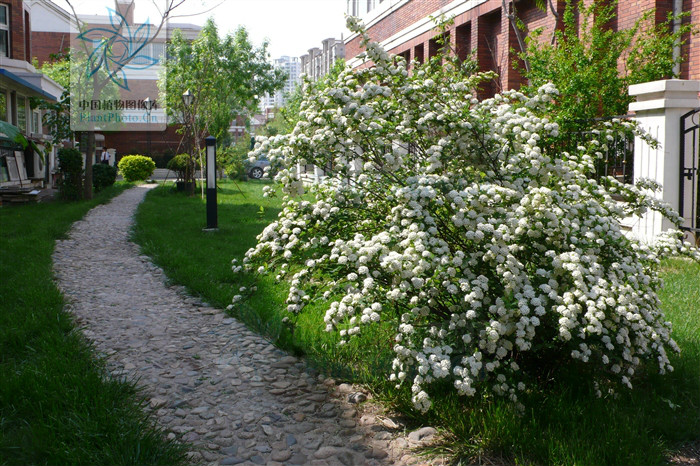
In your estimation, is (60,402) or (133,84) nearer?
(60,402)

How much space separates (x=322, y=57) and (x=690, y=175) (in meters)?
53.1

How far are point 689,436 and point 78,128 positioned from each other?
59.2ft

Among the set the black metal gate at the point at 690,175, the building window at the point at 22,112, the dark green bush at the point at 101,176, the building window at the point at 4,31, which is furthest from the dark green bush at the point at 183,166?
the black metal gate at the point at 690,175

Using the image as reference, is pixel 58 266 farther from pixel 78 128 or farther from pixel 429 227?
pixel 78 128

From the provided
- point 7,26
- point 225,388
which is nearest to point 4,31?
point 7,26

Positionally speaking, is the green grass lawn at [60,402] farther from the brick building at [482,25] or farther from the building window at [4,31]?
the building window at [4,31]

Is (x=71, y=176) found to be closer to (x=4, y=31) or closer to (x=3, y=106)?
(x=3, y=106)

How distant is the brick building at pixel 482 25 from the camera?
11.3m

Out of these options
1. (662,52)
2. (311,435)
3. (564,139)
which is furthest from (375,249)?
(662,52)

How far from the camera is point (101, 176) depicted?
20.6 metres

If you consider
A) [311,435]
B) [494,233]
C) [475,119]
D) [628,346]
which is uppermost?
[475,119]

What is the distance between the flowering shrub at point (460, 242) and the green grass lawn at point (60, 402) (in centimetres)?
110

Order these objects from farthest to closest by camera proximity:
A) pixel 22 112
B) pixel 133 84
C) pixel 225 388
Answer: pixel 133 84 < pixel 22 112 < pixel 225 388

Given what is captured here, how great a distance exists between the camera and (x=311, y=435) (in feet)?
12.0
